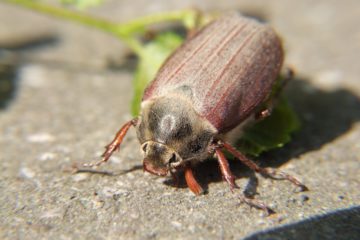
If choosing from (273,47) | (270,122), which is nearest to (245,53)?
(273,47)

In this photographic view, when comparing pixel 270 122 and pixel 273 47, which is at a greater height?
pixel 273 47

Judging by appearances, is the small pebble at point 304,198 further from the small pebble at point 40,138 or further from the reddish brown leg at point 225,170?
the small pebble at point 40,138

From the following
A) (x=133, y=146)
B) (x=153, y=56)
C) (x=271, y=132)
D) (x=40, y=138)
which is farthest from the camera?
(x=153, y=56)

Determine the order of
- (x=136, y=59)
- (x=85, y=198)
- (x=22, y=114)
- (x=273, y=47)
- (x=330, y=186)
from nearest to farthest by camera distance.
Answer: (x=85, y=198)
(x=330, y=186)
(x=273, y=47)
(x=22, y=114)
(x=136, y=59)

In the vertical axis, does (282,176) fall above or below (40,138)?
below

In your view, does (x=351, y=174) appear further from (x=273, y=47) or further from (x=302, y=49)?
(x=302, y=49)

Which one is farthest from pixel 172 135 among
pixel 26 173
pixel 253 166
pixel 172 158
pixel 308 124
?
pixel 308 124

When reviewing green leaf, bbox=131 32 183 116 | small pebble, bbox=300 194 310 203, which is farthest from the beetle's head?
green leaf, bbox=131 32 183 116

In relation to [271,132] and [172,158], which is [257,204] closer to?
[172,158]
